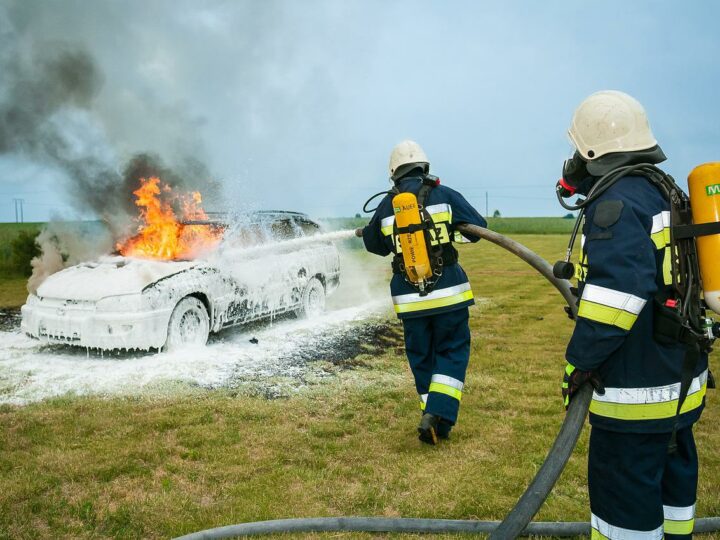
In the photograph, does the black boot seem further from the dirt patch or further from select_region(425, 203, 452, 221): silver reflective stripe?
the dirt patch

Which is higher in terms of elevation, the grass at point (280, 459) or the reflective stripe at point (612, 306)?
the reflective stripe at point (612, 306)

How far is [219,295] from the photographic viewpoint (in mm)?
7707

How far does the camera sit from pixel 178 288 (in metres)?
7.14

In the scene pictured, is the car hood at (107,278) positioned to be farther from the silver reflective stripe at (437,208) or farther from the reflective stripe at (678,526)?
the reflective stripe at (678,526)

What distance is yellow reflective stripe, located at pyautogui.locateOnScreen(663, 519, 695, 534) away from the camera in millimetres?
2872

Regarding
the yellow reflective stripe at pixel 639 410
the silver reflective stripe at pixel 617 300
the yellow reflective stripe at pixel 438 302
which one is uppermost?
the silver reflective stripe at pixel 617 300

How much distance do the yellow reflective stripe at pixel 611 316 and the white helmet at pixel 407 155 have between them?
282cm

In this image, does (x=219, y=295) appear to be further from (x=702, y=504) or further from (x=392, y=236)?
(x=702, y=504)

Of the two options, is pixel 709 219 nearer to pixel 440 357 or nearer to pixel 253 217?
pixel 440 357

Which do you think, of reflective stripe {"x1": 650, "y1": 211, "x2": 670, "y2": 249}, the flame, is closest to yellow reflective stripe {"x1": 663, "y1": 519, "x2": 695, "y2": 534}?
reflective stripe {"x1": 650, "y1": 211, "x2": 670, "y2": 249}

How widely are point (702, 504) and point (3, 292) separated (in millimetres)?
14036

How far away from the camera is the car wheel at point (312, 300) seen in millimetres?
9578

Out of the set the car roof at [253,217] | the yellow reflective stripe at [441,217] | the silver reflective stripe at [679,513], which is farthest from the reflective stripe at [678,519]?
the car roof at [253,217]

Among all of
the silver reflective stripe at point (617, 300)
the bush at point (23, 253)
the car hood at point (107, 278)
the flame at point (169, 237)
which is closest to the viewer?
the silver reflective stripe at point (617, 300)
